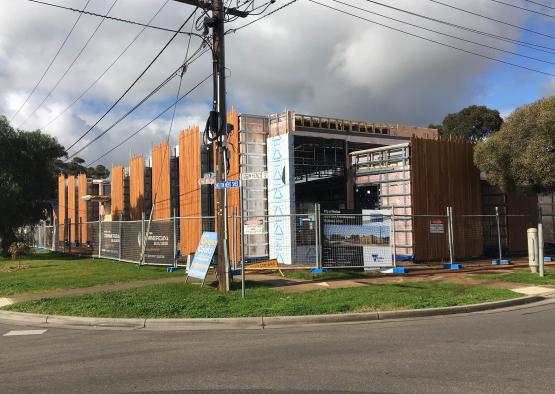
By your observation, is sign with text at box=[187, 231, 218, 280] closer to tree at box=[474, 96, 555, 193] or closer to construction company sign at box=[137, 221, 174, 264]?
construction company sign at box=[137, 221, 174, 264]

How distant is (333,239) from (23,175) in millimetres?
21811

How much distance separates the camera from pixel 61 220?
43.6 metres

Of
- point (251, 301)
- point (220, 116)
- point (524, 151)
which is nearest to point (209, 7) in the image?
point (220, 116)

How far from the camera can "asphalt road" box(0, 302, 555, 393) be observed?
18.6 ft

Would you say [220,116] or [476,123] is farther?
[476,123]

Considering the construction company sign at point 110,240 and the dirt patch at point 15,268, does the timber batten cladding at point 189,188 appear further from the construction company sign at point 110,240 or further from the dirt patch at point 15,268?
the dirt patch at point 15,268

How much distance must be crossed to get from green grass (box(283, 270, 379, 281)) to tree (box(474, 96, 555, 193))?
23.3 feet

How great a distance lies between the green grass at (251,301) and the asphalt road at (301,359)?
1.11 metres

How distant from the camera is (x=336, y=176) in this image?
26281 mm

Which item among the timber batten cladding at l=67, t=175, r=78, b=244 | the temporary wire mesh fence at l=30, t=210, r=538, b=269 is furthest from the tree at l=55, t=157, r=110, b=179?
the temporary wire mesh fence at l=30, t=210, r=538, b=269

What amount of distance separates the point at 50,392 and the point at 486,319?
782cm

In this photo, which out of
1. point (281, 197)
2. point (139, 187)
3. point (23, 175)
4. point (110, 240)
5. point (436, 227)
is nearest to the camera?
point (436, 227)

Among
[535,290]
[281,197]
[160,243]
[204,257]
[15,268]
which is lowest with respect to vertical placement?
[535,290]

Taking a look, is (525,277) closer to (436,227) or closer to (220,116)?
(436,227)
